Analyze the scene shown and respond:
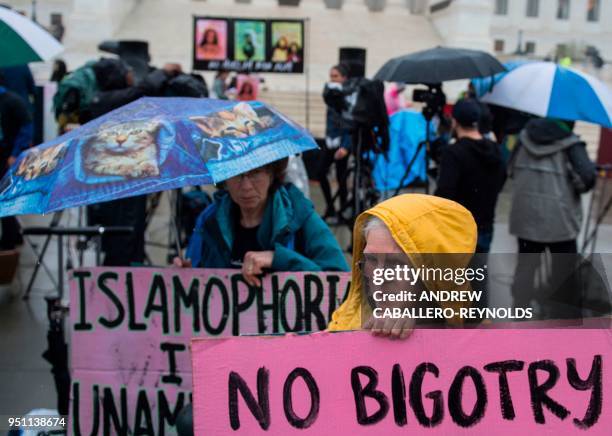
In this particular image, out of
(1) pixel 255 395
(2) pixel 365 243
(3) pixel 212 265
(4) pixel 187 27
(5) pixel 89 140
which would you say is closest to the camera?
(1) pixel 255 395

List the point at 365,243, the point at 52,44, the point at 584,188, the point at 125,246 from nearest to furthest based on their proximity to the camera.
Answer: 1. the point at 365,243
2. the point at 52,44
3. the point at 584,188
4. the point at 125,246

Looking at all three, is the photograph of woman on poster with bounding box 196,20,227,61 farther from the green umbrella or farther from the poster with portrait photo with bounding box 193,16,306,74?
the green umbrella

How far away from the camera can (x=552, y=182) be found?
5.84 m

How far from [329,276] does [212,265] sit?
58 centimetres

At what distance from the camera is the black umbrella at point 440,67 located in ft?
19.9

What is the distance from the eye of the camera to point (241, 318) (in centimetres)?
322

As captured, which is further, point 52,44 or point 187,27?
point 187,27

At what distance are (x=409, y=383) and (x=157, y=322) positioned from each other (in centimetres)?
152

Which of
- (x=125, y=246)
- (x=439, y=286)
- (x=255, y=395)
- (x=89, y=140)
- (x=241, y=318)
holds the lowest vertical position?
(x=125, y=246)

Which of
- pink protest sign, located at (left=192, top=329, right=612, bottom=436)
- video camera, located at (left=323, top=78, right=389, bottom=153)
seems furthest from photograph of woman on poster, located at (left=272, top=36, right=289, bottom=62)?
pink protest sign, located at (left=192, top=329, right=612, bottom=436)

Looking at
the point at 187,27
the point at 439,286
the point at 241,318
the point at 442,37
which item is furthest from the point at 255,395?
the point at 442,37

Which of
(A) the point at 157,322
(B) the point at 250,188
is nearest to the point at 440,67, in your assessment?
(B) the point at 250,188

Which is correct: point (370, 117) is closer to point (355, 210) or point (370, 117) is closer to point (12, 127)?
point (355, 210)

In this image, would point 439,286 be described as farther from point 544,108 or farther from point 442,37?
point 442,37
